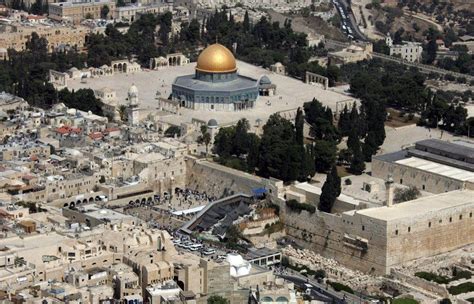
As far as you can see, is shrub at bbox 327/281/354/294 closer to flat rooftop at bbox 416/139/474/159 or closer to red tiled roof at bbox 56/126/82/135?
flat rooftop at bbox 416/139/474/159

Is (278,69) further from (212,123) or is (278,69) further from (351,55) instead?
(212,123)

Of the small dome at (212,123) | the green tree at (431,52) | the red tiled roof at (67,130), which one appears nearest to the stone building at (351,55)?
the green tree at (431,52)

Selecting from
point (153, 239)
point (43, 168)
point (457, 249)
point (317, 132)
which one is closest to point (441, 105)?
point (317, 132)

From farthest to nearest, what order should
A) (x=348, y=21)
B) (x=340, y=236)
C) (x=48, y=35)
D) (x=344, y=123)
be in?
(x=348, y=21) < (x=48, y=35) < (x=344, y=123) < (x=340, y=236)

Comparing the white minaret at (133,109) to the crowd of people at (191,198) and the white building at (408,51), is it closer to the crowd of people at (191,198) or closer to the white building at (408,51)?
the crowd of people at (191,198)

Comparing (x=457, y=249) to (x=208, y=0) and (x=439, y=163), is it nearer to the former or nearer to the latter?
(x=439, y=163)

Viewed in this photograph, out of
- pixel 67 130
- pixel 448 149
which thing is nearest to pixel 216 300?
pixel 448 149

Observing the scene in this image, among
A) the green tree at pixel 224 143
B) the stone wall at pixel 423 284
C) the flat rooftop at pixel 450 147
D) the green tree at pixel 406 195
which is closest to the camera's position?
the stone wall at pixel 423 284
